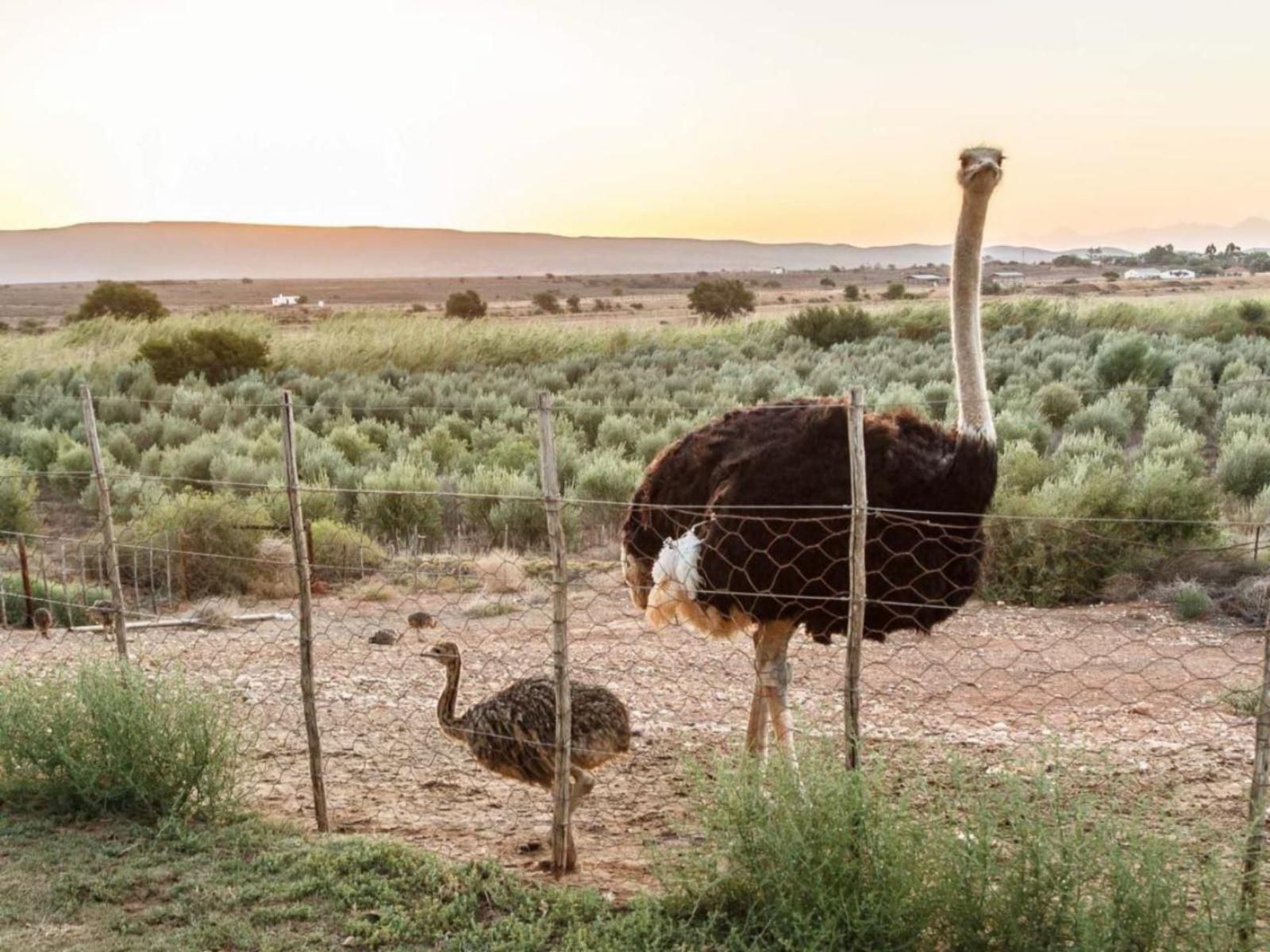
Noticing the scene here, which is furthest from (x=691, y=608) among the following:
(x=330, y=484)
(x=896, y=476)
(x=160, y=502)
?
(x=330, y=484)

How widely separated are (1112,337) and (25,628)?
17.9 m

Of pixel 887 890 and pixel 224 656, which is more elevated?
pixel 887 890

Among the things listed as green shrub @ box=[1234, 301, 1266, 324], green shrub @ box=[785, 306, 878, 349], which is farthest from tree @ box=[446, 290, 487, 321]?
green shrub @ box=[1234, 301, 1266, 324]

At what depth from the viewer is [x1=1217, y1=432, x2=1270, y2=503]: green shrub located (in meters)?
11.9

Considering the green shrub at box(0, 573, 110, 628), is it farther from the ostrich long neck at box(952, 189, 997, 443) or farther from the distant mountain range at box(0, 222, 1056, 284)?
the distant mountain range at box(0, 222, 1056, 284)

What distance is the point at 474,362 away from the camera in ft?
83.0

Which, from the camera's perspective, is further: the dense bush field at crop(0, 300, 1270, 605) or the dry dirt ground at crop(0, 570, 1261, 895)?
the dense bush field at crop(0, 300, 1270, 605)

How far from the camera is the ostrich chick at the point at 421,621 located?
8.63 m

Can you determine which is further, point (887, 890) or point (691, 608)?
point (691, 608)

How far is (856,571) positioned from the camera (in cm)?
458

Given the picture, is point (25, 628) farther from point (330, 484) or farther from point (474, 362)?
point (474, 362)

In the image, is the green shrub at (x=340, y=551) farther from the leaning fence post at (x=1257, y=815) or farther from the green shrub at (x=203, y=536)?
the leaning fence post at (x=1257, y=815)

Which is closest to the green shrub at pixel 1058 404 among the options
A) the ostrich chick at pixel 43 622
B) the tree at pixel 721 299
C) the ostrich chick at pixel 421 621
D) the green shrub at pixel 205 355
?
the ostrich chick at pixel 421 621

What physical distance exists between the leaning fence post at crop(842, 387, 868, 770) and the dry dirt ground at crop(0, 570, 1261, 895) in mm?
121
